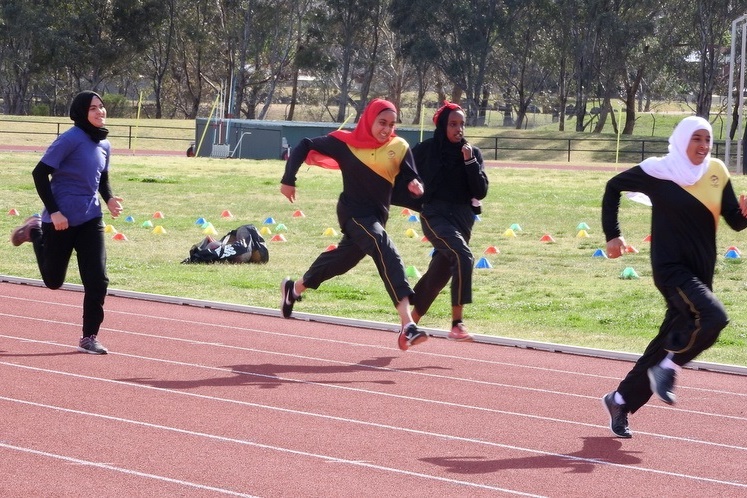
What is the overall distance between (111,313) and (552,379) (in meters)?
4.51

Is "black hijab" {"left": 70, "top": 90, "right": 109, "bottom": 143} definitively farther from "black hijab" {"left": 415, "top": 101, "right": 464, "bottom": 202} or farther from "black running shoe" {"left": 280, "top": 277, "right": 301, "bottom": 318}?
"black hijab" {"left": 415, "top": 101, "right": 464, "bottom": 202}

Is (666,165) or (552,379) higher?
(666,165)

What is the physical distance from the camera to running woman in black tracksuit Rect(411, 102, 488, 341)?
31.0ft

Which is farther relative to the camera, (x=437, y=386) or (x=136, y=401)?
(x=437, y=386)

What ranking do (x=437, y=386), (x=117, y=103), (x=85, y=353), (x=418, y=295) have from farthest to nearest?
1. (x=117, y=103)
2. (x=418, y=295)
3. (x=85, y=353)
4. (x=437, y=386)

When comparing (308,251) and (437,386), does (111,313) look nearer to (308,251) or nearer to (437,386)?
(437,386)

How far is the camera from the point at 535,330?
11.6 m

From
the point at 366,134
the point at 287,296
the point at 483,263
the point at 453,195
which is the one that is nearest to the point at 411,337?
the point at 453,195

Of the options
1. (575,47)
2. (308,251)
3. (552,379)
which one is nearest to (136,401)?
(552,379)

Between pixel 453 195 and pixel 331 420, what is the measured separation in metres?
2.91

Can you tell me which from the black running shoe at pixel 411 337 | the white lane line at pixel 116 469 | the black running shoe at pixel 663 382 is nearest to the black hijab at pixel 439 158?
the black running shoe at pixel 411 337

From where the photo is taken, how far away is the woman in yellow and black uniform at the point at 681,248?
6734 millimetres

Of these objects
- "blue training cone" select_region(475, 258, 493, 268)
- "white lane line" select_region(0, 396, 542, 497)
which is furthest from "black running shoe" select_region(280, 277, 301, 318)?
"blue training cone" select_region(475, 258, 493, 268)

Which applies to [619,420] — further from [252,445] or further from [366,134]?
[366,134]
